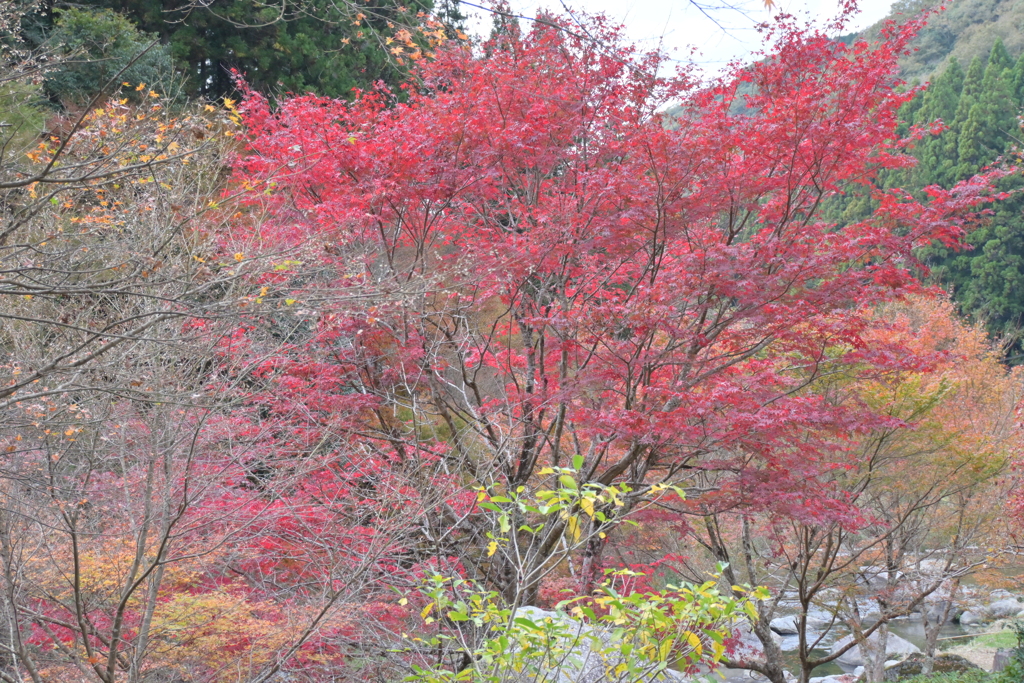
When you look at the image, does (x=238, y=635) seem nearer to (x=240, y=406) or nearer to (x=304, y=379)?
(x=240, y=406)

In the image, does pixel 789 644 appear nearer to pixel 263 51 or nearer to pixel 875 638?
pixel 875 638

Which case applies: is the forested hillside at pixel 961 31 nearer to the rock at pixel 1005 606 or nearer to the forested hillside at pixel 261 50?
the rock at pixel 1005 606

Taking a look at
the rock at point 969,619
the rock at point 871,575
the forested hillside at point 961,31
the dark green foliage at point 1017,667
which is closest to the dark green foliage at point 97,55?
the dark green foliage at point 1017,667

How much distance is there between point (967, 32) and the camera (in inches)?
1544

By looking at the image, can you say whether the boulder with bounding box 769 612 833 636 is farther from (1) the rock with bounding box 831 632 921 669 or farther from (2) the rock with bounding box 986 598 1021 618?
(2) the rock with bounding box 986 598 1021 618

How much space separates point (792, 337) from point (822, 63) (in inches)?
91.5

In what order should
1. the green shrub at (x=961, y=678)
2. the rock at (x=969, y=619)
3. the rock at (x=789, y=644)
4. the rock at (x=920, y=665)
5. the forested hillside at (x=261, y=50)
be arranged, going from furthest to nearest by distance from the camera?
the rock at (x=969, y=619)
the rock at (x=789, y=644)
the rock at (x=920, y=665)
the forested hillside at (x=261, y=50)
the green shrub at (x=961, y=678)

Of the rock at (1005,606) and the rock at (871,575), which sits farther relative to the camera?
the rock at (1005,606)

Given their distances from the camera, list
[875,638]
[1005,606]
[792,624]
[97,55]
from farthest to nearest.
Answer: [1005,606] → [792,624] → [875,638] → [97,55]

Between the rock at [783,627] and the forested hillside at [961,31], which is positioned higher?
the forested hillside at [961,31]

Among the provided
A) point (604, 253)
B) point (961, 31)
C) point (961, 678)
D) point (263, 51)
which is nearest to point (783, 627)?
point (961, 678)

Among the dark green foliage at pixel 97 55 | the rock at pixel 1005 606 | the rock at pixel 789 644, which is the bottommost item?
the rock at pixel 789 644

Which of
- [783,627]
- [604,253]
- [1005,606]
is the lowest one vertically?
[1005,606]

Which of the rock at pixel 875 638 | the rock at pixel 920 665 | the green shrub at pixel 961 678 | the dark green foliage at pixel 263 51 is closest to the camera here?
the green shrub at pixel 961 678
